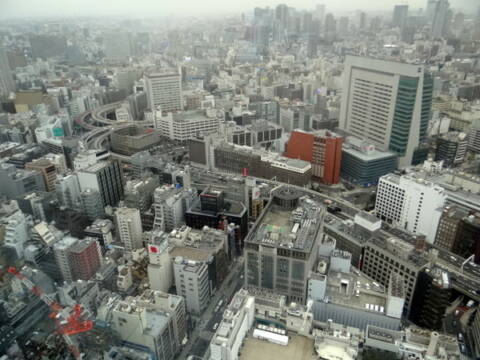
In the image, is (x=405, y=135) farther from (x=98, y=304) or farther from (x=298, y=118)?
(x=98, y=304)

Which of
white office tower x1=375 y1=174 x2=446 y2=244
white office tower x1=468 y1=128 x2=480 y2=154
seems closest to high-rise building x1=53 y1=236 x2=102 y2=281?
white office tower x1=375 y1=174 x2=446 y2=244

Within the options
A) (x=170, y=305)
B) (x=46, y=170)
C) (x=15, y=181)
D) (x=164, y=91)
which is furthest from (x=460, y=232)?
(x=164, y=91)

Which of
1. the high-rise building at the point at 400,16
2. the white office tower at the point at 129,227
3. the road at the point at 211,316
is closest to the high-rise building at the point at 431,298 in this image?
the road at the point at 211,316

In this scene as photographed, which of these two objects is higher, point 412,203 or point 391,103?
point 391,103

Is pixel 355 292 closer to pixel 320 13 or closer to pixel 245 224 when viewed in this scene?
pixel 245 224

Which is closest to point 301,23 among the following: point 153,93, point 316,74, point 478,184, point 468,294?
point 316,74

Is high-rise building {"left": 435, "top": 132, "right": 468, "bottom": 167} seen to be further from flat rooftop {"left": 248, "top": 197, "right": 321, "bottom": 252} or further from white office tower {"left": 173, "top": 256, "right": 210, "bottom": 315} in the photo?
white office tower {"left": 173, "top": 256, "right": 210, "bottom": 315}
